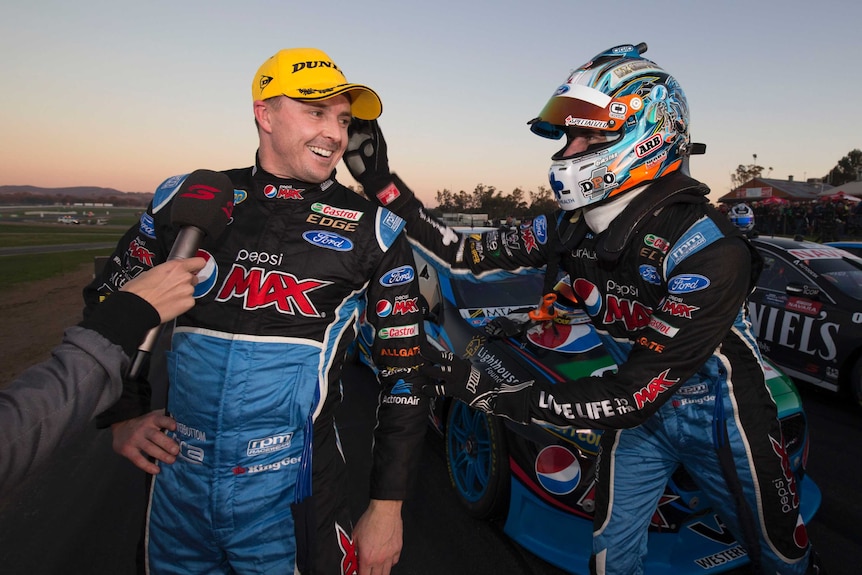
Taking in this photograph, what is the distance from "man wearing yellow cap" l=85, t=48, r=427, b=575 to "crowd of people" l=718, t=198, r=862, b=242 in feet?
87.7

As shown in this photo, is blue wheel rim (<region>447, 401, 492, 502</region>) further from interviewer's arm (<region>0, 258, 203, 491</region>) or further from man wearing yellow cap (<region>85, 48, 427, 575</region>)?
interviewer's arm (<region>0, 258, 203, 491</region>)

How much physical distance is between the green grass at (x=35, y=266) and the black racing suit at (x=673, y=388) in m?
15.3

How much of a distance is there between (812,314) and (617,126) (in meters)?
4.66

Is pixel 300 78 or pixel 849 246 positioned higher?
pixel 300 78

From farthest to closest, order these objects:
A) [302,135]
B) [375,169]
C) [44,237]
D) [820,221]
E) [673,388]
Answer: [44,237] → [820,221] → [375,169] → [302,135] → [673,388]

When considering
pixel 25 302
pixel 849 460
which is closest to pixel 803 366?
pixel 849 460

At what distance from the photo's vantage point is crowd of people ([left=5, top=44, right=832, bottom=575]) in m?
1.58

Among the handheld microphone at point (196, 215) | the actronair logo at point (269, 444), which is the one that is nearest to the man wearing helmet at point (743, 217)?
the actronair logo at point (269, 444)

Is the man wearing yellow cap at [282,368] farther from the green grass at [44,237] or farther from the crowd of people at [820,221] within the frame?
the green grass at [44,237]

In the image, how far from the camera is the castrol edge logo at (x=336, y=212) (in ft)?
5.92

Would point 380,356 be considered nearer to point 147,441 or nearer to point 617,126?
point 147,441

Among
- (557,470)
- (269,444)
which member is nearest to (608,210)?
(557,470)

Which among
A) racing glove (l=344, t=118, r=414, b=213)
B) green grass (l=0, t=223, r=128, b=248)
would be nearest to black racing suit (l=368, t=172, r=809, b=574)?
racing glove (l=344, t=118, r=414, b=213)

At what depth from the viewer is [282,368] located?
160 cm
